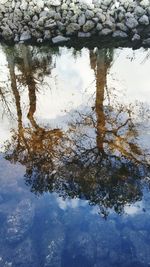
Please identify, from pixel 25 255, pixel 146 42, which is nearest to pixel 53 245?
pixel 25 255

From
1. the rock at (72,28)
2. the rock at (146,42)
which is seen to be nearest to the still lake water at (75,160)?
the rock at (146,42)

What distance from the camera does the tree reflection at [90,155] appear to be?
565 centimetres

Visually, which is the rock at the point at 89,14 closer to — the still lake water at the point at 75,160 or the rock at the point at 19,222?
the still lake water at the point at 75,160

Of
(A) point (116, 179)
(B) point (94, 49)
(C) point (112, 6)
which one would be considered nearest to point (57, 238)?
(A) point (116, 179)

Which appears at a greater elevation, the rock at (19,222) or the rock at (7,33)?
the rock at (7,33)

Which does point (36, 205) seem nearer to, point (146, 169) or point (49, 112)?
point (146, 169)

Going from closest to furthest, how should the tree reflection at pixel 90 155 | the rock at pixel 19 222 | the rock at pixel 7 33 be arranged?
the rock at pixel 19 222 → the tree reflection at pixel 90 155 → the rock at pixel 7 33

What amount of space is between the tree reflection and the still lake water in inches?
0.6

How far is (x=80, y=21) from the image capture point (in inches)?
434

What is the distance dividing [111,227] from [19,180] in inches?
63.7

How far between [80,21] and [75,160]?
18.8 feet

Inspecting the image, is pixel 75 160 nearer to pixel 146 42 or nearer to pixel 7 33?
pixel 146 42

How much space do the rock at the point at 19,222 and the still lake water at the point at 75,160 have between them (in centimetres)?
1

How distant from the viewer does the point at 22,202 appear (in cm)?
557
